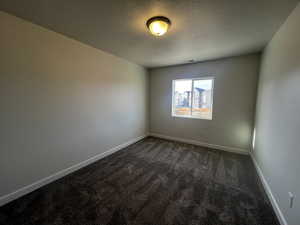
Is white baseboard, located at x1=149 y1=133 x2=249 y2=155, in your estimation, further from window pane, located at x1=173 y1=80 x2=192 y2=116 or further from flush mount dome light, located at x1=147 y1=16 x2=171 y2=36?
flush mount dome light, located at x1=147 y1=16 x2=171 y2=36

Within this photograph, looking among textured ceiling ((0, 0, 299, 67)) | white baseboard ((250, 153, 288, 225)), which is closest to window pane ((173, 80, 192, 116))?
textured ceiling ((0, 0, 299, 67))

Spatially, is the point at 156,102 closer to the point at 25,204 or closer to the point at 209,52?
the point at 209,52

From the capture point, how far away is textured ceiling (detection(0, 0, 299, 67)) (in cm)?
138

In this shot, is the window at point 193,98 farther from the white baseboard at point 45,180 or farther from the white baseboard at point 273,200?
the white baseboard at point 45,180

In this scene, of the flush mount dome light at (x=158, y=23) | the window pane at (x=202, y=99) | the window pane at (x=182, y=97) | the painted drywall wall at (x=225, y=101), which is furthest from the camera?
the window pane at (x=182, y=97)

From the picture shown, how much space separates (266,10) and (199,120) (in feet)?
8.71

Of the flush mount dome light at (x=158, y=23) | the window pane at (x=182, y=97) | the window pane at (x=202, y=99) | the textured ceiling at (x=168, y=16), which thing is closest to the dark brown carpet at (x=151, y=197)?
the window pane at (x=202, y=99)

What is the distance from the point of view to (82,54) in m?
2.38

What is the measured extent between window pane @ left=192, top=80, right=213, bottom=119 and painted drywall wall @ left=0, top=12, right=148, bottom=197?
2.39 meters

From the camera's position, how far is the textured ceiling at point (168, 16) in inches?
54.3

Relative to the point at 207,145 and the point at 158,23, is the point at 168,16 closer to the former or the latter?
the point at 158,23

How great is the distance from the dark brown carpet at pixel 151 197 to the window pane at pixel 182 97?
1725 mm

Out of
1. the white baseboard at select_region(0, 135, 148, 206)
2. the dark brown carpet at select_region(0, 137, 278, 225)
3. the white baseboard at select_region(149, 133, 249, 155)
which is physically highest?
the white baseboard at select_region(149, 133, 249, 155)

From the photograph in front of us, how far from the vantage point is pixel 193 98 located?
3.82m
